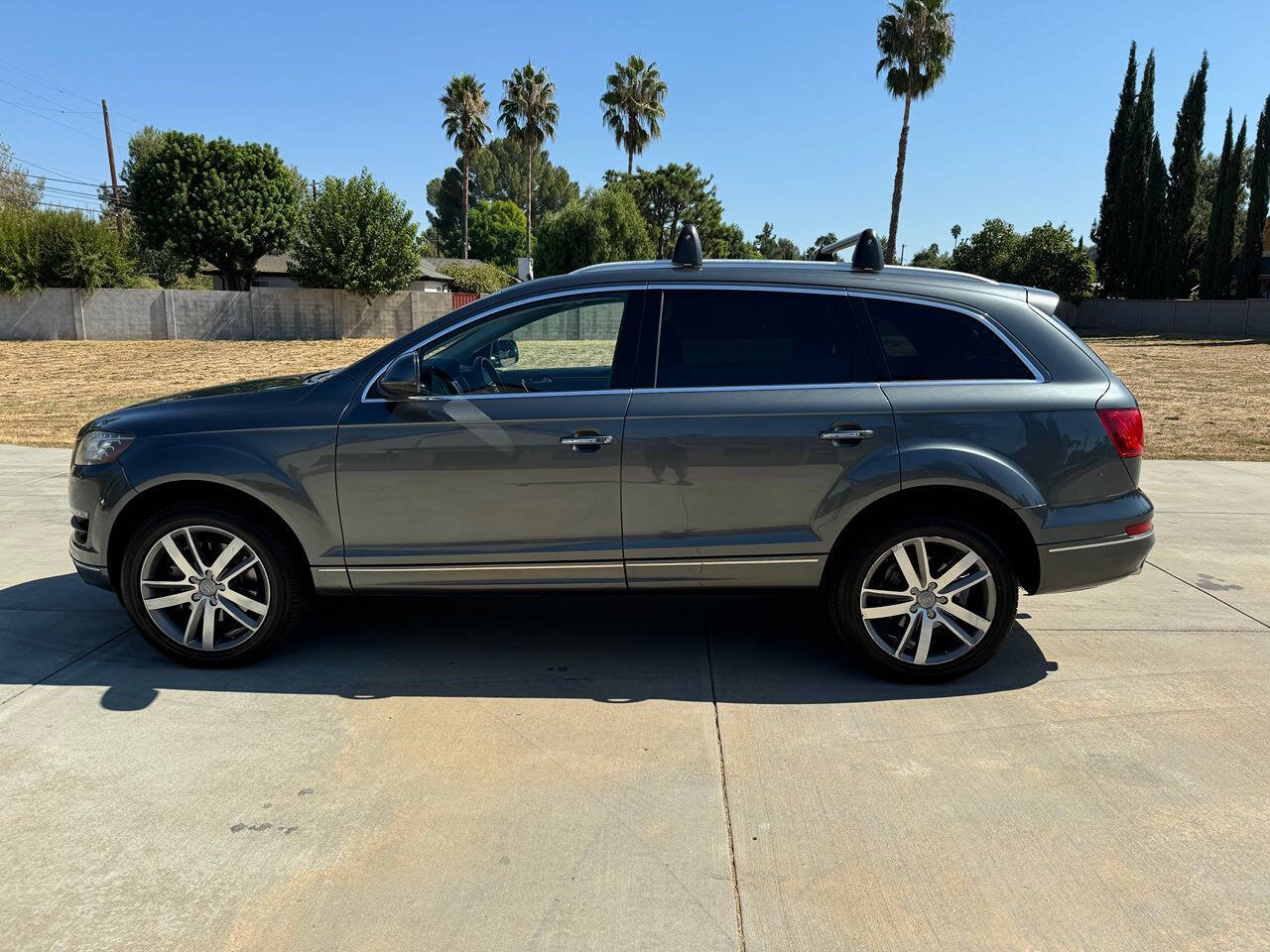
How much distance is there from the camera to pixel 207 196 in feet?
118

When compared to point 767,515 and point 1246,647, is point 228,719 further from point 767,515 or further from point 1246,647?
point 1246,647

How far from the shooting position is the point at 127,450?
13.3ft

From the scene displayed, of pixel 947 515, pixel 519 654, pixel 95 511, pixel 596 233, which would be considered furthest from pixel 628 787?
pixel 596 233

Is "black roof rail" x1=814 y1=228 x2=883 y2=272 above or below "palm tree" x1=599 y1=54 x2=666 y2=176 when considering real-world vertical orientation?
below

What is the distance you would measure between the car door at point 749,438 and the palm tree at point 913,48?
38755mm

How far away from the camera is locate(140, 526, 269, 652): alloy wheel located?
13.4ft

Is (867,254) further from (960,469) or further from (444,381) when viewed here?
(444,381)

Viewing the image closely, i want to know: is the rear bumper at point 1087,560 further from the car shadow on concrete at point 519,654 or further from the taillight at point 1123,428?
the car shadow on concrete at point 519,654

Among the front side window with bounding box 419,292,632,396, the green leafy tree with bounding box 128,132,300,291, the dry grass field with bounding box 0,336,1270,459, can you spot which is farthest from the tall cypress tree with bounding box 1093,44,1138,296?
the front side window with bounding box 419,292,632,396

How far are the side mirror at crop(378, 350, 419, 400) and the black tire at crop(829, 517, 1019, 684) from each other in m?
2.04

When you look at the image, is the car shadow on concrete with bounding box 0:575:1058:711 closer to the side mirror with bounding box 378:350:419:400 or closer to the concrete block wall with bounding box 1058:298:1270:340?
the side mirror with bounding box 378:350:419:400

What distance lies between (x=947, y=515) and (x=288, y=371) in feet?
72.3

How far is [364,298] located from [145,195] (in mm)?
9563

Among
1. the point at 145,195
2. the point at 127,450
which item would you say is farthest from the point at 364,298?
the point at 127,450
